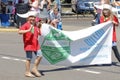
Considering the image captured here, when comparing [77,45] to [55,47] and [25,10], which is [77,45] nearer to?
[55,47]

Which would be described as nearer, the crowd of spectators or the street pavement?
the street pavement

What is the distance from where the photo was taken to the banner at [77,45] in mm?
11648

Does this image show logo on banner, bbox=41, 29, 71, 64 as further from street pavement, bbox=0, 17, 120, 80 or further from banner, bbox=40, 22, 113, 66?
street pavement, bbox=0, 17, 120, 80

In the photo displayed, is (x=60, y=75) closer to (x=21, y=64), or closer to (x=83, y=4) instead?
(x=21, y=64)

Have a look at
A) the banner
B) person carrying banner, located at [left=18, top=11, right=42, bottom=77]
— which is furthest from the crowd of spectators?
person carrying banner, located at [left=18, top=11, right=42, bottom=77]

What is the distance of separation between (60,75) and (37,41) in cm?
100

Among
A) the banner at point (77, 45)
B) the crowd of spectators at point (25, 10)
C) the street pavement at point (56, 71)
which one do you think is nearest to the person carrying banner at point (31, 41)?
the street pavement at point (56, 71)

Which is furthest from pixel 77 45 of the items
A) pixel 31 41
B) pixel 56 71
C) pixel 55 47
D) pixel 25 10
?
pixel 25 10

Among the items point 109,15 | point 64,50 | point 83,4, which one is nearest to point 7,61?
point 64,50

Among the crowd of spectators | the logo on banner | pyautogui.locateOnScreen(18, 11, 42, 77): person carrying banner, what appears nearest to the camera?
pyautogui.locateOnScreen(18, 11, 42, 77): person carrying banner

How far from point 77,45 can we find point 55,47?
0.69 m

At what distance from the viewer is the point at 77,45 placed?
12.1 m

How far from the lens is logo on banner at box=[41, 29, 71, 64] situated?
11617mm

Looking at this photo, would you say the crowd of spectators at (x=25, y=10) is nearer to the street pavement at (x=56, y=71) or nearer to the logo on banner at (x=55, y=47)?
the street pavement at (x=56, y=71)
